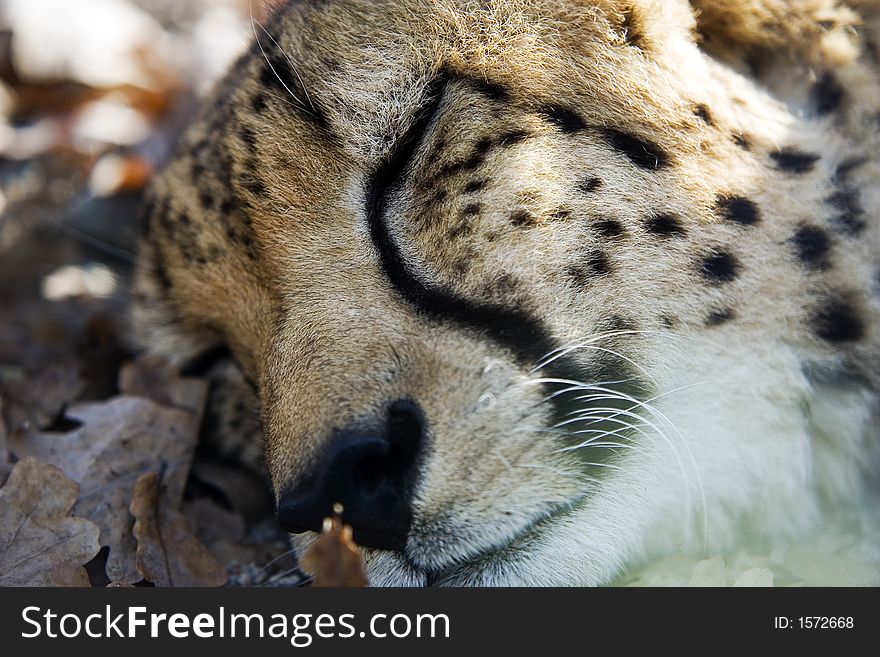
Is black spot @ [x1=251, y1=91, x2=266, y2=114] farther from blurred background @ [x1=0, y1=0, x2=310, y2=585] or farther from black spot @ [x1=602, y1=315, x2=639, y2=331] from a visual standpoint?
black spot @ [x1=602, y1=315, x2=639, y2=331]

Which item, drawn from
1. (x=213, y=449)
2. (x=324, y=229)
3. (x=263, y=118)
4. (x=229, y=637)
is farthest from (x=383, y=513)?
(x=213, y=449)

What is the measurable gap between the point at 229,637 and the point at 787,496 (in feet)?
3.40

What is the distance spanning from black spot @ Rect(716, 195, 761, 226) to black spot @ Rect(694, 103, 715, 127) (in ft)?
0.50

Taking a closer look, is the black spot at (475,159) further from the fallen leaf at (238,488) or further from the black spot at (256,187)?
the fallen leaf at (238,488)

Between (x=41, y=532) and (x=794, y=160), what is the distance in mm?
1648

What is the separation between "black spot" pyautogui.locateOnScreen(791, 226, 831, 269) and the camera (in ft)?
5.71

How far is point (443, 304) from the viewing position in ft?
5.42

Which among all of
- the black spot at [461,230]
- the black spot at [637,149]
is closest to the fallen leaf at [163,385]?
the black spot at [461,230]

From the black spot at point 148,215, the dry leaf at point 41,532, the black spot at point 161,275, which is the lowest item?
the dry leaf at point 41,532

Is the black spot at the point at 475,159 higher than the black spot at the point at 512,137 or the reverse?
the reverse

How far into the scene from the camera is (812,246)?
175 cm

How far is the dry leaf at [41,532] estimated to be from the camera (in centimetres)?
177

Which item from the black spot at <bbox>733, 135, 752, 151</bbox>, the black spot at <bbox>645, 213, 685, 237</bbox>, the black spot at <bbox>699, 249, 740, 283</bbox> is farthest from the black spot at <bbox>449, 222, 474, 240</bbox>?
the black spot at <bbox>733, 135, 752, 151</bbox>

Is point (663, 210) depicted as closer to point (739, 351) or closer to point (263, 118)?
point (739, 351)
